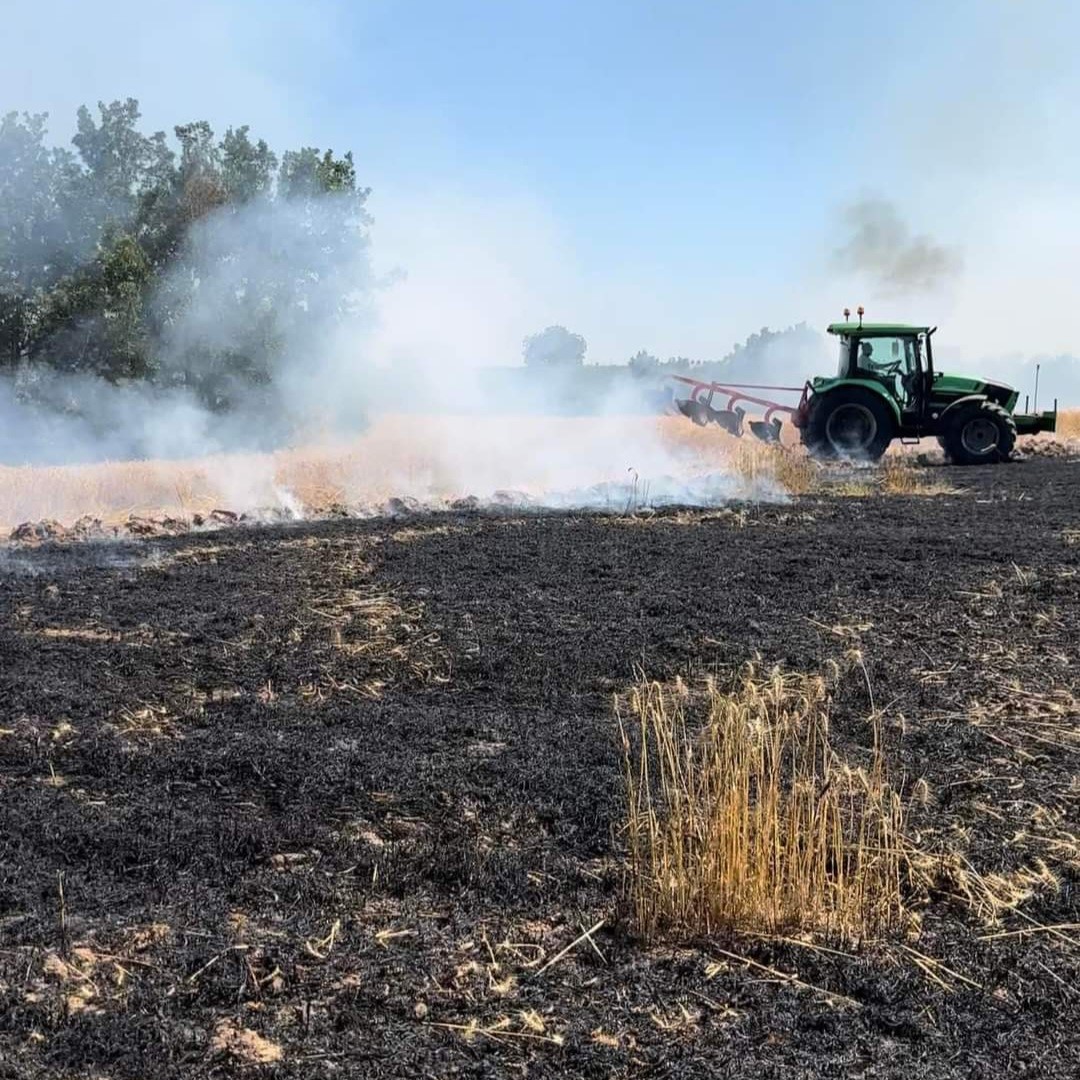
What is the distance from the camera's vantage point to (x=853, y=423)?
16156mm

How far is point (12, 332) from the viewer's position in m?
17.7

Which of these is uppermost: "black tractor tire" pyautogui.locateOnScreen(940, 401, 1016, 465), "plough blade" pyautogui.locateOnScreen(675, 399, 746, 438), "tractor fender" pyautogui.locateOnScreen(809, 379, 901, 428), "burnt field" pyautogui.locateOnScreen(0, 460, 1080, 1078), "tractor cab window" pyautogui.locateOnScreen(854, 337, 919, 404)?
"tractor cab window" pyautogui.locateOnScreen(854, 337, 919, 404)

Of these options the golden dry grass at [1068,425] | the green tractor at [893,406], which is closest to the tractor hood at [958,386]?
the green tractor at [893,406]

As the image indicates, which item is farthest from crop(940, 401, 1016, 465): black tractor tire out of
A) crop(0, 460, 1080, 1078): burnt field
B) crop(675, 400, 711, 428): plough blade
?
crop(0, 460, 1080, 1078): burnt field

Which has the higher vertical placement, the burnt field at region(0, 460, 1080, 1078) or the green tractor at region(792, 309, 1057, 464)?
the green tractor at region(792, 309, 1057, 464)

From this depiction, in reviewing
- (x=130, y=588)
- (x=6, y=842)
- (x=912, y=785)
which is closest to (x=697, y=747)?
(x=912, y=785)

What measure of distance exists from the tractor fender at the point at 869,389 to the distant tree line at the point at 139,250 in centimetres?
956

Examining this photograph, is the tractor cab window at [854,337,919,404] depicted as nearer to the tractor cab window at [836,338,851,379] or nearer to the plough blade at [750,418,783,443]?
the tractor cab window at [836,338,851,379]

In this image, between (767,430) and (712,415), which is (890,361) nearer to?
(767,430)

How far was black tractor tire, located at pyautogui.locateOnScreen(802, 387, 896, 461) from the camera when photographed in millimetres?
16031

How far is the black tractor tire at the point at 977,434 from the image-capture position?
16266 millimetres

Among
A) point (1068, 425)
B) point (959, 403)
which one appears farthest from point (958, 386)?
point (1068, 425)

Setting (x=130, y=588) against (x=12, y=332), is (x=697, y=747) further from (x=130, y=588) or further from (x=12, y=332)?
(x=12, y=332)

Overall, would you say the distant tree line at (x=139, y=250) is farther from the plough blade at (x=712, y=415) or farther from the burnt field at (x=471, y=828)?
the burnt field at (x=471, y=828)
